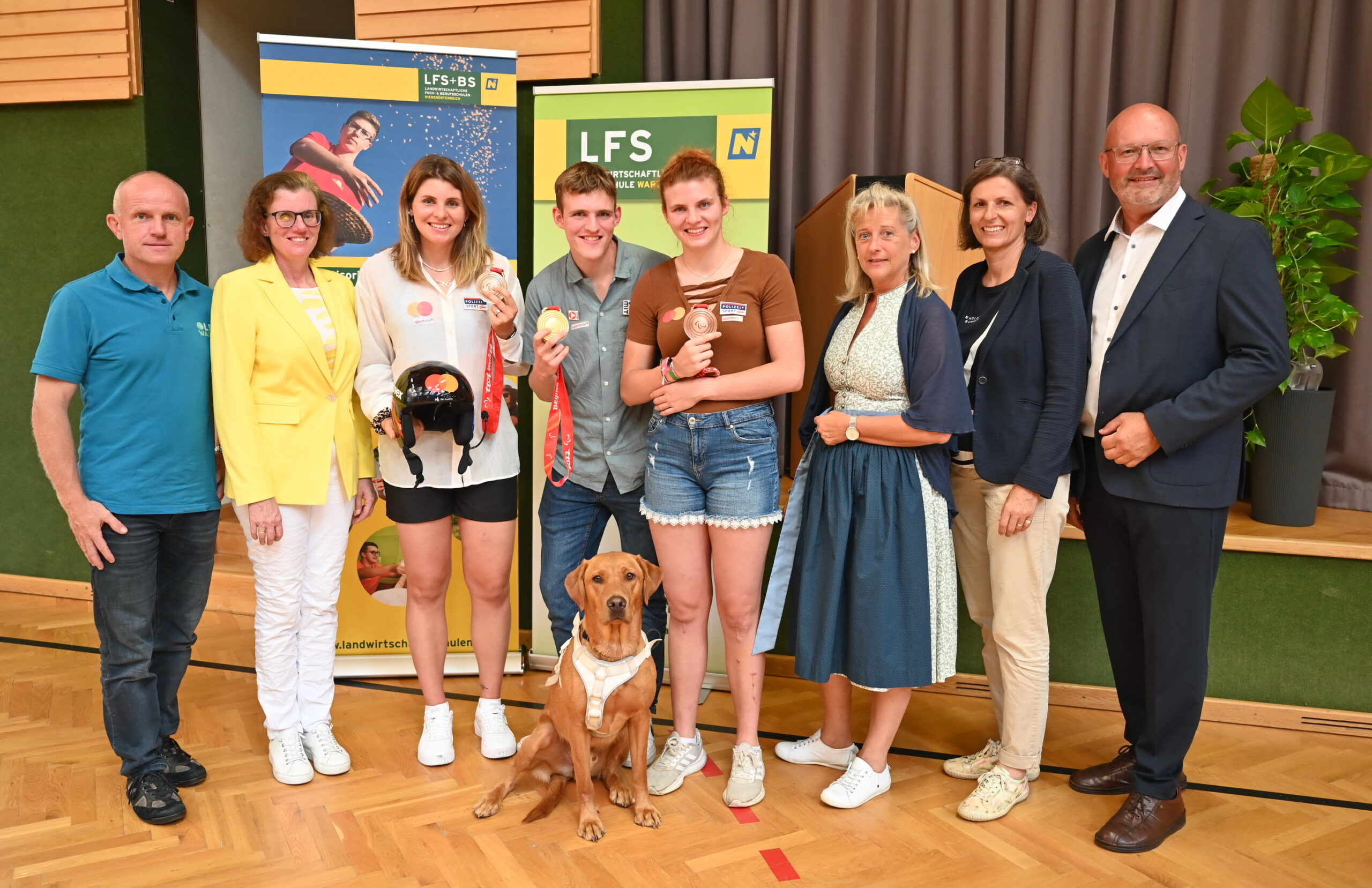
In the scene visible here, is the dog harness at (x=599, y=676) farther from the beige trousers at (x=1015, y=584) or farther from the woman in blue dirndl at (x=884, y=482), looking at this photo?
the beige trousers at (x=1015, y=584)

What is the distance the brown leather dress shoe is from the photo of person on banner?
3.33m

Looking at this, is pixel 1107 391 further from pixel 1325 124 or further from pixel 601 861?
pixel 1325 124

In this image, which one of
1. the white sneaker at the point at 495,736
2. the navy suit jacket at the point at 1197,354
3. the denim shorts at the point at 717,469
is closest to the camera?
the navy suit jacket at the point at 1197,354

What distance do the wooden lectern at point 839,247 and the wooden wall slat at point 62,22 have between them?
3605 millimetres

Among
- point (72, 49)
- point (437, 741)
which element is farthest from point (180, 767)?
point (72, 49)

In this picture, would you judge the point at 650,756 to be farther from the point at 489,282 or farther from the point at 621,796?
the point at 489,282

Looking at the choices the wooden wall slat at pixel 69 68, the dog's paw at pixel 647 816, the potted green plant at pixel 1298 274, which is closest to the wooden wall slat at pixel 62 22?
the wooden wall slat at pixel 69 68

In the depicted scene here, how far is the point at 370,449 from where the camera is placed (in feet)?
9.62

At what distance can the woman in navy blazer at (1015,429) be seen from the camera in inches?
96.1

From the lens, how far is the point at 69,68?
4.48m

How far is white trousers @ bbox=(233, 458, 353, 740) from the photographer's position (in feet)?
8.98

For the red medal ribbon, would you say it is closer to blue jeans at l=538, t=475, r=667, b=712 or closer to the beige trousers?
blue jeans at l=538, t=475, r=667, b=712

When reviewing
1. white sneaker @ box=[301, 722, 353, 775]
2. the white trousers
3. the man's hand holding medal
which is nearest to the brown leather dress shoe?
the man's hand holding medal

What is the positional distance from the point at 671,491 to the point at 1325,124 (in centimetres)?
352
